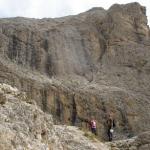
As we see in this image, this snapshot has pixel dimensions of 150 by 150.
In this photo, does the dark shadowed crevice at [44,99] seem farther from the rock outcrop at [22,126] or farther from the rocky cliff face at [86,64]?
the rock outcrop at [22,126]

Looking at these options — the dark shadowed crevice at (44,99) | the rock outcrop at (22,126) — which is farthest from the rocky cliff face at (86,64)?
the rock outcrop at (22,126)

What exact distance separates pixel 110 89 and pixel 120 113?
6660 mm

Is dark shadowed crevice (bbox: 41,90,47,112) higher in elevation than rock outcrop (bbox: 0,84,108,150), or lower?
lower

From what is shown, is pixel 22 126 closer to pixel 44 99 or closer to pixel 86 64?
pixel 44 99

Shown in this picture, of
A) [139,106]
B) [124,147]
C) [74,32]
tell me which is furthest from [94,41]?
[124,147]

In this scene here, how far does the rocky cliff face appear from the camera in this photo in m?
70.5

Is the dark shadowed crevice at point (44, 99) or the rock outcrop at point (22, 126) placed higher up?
the rock outcrop at point (22, 126)

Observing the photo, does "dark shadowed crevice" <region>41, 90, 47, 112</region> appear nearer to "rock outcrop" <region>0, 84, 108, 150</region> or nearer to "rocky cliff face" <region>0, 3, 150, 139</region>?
"rocky cliff face" <region>0, 3, 150, 139</region>

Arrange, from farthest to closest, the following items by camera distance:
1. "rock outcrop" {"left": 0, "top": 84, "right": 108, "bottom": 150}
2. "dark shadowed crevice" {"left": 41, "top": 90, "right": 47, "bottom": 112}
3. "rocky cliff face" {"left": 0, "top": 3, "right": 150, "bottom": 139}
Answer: "rocky cliff face" {"left": 0, "top": 3, "right": 150, "bottom": 139} < "dark shadowed crevice" {"left": 41, "top": 90, "right": 47, "bottom": 112} < "rock outcrop" {"left": 0, "top": 84, "right": 108, "bottom": 150}

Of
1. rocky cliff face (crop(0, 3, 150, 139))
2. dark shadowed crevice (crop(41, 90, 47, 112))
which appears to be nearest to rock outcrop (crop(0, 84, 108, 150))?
rocky cliff face (crop(0, 3, 150, 139))

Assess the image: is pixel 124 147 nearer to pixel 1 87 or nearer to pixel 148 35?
pixel 1 87

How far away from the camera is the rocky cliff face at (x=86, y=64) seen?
2776 inches

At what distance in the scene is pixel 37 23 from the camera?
298 ft

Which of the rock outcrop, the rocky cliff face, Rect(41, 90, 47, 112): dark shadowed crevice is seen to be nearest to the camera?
the rock outcrop
